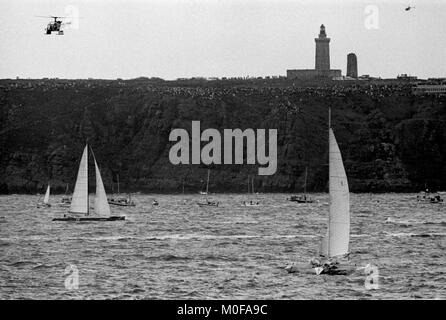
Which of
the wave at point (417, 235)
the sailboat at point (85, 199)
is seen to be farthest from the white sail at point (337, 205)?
the sailboat at point (85, 199)

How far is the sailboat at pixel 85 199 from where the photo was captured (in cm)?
7294

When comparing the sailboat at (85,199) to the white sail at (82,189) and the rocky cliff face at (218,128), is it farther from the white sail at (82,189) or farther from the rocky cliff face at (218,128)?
the rocky cliff face at (218,128)

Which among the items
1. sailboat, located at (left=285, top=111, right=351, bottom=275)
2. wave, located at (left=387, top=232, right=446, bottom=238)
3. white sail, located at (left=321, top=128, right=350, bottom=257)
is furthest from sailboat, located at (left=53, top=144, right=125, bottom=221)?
white sail, located at (left=321, top=128, right=350, bottom=257)

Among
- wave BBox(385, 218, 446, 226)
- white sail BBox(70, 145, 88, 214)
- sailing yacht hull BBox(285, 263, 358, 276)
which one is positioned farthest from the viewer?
wave BBox(385, 218, 446, 226)

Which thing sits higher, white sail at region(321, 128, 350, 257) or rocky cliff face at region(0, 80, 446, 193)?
rocky cliff face at region(0, 80, 446, 193)

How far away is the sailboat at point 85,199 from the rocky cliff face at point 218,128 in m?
87.0

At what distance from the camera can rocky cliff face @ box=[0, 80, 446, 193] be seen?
559 ft

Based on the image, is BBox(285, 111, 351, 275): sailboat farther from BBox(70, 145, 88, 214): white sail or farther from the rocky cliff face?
the rocky cliff face

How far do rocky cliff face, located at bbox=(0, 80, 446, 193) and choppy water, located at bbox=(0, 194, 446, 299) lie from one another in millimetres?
72040

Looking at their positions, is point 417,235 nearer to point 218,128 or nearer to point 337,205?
point 337,205

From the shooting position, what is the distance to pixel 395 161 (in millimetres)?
174750

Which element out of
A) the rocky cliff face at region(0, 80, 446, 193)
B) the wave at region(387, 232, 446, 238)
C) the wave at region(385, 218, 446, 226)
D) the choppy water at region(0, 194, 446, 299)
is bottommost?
the choppy water at region(0, 194, 446, 299)

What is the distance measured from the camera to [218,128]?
179000mm

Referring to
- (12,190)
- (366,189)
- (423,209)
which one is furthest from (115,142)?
(423,209)
